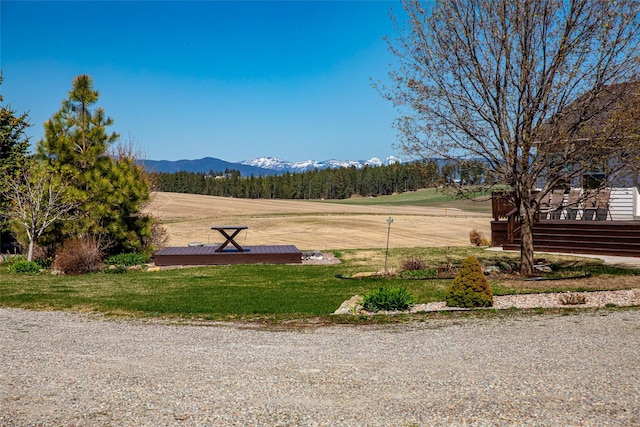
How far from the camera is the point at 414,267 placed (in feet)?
58.8

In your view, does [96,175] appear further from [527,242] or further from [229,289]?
[527,242]

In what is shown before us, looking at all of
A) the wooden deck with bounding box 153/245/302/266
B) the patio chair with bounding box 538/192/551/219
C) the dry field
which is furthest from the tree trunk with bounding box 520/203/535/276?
the dry field

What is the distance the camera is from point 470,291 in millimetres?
11742

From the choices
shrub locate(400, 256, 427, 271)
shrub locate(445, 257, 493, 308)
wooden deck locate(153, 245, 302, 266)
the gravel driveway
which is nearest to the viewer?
the gravel driveway

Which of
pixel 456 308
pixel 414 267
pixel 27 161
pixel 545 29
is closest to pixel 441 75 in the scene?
pixel 545 29

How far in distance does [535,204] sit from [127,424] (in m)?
13.7

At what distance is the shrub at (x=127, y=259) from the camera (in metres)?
21.6

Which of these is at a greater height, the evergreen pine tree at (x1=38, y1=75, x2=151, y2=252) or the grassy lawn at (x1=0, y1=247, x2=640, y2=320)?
the evergreen pine tree at (x1=38, y1=75, x2=151, y2=252)

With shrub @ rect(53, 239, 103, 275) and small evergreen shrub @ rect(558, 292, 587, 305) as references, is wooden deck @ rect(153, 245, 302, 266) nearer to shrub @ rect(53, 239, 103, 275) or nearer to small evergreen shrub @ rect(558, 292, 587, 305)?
shrub @ rect(53, 239, 103, 275)

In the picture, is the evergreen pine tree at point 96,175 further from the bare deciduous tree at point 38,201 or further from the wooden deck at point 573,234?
the wooden deck at point 573,234

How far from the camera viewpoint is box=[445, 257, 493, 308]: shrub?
11703mm

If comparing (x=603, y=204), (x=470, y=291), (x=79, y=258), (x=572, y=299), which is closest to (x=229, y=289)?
(x=470, y=291)

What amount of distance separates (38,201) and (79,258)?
313 centimetres

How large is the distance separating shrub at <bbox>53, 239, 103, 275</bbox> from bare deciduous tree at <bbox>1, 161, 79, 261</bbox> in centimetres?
134
